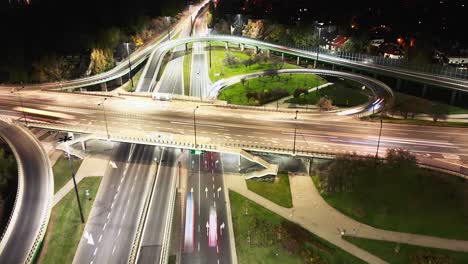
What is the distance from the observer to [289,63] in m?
139

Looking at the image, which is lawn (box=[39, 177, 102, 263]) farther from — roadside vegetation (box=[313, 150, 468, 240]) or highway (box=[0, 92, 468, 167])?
roadside vegetation (box=[313, 150, 468, 240])

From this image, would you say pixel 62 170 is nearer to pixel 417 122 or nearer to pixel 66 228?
pixel 66 228

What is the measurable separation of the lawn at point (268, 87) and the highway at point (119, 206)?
109 ft

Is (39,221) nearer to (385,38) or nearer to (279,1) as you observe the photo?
(385,38)

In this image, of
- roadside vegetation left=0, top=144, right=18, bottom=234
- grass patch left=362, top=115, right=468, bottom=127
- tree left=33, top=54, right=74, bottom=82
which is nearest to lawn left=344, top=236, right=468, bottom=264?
grass patch left=362, top=115, right=468, bottom=127

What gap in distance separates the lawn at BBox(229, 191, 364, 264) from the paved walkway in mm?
1527

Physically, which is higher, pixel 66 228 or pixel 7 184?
pixel 7 184

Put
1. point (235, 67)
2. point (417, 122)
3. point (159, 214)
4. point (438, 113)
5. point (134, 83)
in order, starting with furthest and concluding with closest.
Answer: point (235, 67) < point (134, 83) < point (438, 113) < point (417, 122) < point (159, 214)

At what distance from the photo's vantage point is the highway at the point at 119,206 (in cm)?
5303

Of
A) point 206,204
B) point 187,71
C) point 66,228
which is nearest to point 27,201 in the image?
point 66,228

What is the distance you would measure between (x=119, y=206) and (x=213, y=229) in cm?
1691

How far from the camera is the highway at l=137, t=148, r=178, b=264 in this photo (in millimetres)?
52438

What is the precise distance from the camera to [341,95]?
10494 centimetres

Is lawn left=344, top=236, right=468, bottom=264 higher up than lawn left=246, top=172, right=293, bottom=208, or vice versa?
lawn left=246, top=172, right=293, bottom=208
